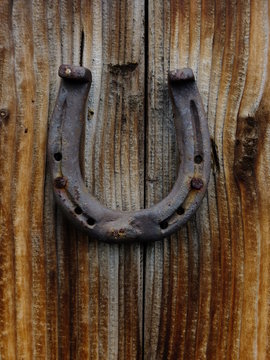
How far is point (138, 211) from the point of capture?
0.74 meters

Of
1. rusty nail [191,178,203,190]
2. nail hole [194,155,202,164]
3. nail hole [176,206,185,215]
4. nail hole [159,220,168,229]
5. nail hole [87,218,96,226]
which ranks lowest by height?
nail hole [159,220,168,229]

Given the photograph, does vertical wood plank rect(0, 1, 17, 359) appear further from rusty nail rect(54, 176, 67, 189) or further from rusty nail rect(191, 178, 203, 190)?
rusty nail rect(191, 178, 203, 190)

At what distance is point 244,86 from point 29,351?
564 millimetres

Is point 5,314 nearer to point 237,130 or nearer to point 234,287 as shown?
point 234,287

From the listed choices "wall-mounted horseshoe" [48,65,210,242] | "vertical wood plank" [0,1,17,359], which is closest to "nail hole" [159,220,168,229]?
"wall-mounted horseshoe" [48,65,210,242]

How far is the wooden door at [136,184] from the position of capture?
775mm

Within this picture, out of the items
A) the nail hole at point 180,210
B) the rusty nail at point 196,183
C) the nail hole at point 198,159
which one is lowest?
the nail hole at point 180,210

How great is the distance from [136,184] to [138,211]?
0.07 m

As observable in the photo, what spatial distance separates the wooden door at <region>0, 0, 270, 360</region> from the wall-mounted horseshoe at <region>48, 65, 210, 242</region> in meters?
0.05

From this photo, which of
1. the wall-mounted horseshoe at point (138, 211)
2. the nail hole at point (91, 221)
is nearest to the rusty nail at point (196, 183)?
the wall-mounted horseshoe at point (138, 211)

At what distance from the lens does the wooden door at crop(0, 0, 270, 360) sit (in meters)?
0.78

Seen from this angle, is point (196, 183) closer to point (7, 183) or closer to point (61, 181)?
point (61, 181)

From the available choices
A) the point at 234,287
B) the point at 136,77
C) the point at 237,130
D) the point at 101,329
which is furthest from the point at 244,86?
the point at 101,329

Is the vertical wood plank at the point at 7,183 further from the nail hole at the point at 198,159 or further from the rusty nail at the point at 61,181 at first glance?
the nail hole at the point at 198,159
